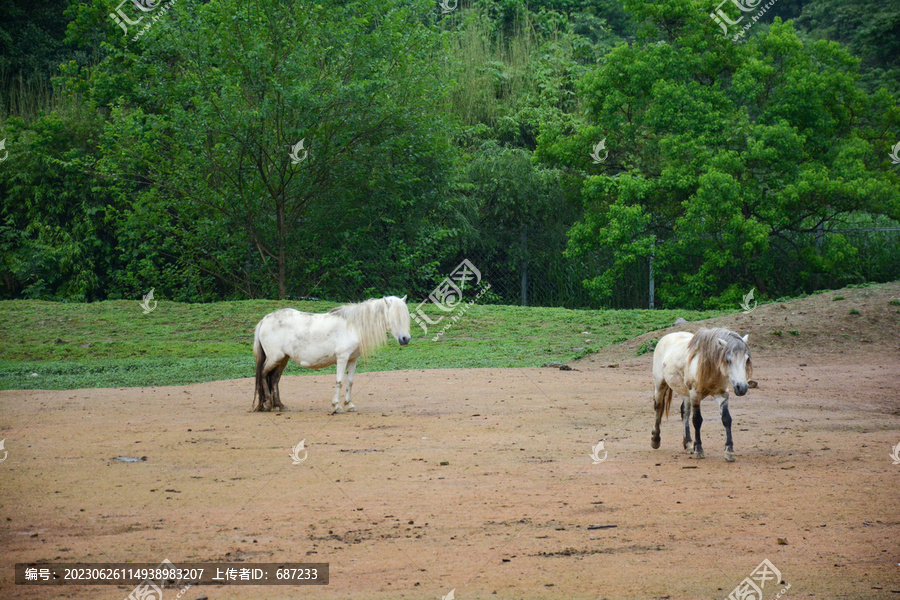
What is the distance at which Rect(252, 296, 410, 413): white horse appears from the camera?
10.6m

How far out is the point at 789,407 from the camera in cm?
1093

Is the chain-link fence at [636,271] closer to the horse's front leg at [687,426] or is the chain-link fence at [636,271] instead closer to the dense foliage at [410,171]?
the dense foliage at [410,171]

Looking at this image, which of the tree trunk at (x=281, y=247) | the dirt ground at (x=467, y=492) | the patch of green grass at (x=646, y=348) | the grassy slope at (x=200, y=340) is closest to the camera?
the dirt ground at (x=467, y=492)

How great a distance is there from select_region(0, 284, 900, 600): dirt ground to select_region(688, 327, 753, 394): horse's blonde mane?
78 centimetres

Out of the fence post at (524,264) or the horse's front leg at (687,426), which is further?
the fence post at (524,264)

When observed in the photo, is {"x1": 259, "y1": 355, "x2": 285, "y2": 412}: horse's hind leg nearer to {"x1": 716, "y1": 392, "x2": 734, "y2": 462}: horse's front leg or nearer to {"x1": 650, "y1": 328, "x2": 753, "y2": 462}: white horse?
{"x1": 650, "y1": 328, "x2": 753, "y2": 462}: white horse

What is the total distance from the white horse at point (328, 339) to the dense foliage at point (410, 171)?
1083 cm

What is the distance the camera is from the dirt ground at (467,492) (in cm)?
501

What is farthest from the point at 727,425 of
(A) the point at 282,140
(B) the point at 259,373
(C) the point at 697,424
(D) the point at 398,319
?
(A) the point at 282,140

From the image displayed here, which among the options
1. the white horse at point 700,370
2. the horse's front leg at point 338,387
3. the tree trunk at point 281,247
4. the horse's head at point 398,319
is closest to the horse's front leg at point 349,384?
the horse's front leg at point 338,387

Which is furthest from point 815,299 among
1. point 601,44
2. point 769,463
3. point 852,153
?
point 601,44

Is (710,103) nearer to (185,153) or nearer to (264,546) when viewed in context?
(185,153)

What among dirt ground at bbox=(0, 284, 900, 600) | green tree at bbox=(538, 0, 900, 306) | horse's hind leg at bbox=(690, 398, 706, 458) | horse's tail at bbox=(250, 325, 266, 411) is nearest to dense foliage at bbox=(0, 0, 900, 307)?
green tree at bbox=(538, 0, 900, 306)

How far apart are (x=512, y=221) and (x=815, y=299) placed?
11.0 meters
